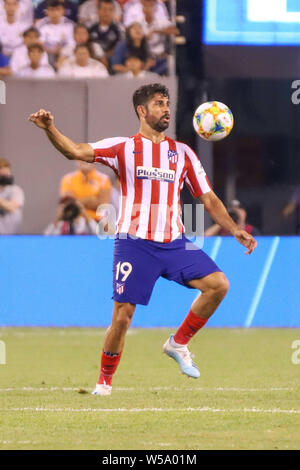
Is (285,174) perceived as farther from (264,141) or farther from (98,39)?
(98,39)

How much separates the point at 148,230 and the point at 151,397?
1.16 meters

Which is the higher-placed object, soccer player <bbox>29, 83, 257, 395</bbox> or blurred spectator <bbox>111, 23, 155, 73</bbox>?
blurred spectator <bbox>111, 23, 155, 73</bbox>

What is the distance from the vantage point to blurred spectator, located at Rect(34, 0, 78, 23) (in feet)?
48.5

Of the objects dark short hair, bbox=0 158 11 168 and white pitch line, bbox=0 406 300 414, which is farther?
dark short hair, bbox=0 158 11 168

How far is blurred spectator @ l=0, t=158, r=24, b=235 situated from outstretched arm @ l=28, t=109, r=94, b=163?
6176mm

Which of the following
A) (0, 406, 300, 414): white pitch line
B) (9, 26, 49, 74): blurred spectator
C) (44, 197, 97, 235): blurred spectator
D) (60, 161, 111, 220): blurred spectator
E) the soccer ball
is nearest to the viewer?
Answer: (0, 406, 300, 414): white pitch line

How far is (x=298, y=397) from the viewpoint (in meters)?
7.55

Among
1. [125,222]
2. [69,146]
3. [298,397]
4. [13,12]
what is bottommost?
[298,397]

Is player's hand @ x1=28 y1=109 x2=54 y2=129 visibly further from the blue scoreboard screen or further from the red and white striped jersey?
the blue scoreboard screen

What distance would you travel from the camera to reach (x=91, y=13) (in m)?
14.8

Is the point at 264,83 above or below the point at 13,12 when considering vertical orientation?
below

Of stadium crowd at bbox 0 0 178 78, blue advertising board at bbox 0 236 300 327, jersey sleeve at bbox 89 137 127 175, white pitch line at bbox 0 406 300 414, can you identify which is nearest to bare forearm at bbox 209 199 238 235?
jersey sleeve at bbox 89 137 127 175

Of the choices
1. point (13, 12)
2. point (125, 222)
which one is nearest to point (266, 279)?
point (13, 12)

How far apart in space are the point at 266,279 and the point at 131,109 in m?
2.75
